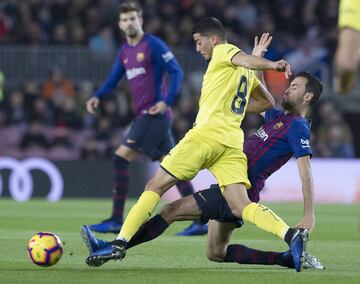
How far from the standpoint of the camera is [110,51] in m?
20.2

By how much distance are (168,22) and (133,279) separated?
47.6 feet

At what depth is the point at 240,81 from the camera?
7.80 metres

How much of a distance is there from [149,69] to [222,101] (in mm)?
3337

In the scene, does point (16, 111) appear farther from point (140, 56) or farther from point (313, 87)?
point (313, 87)

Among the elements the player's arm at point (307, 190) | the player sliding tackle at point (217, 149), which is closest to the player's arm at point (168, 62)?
the player sliding tackle at point (217, 149)

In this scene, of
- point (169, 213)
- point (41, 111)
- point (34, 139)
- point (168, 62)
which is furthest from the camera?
point (41, 111)

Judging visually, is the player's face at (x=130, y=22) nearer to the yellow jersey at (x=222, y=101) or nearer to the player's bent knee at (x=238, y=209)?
the yellow jersey at (x=222, y=101)

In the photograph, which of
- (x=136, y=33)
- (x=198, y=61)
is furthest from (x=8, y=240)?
(x=198, y=61)

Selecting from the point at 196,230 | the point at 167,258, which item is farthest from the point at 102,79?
the point at 167,258

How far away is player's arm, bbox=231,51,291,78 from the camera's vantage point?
686 centimetres

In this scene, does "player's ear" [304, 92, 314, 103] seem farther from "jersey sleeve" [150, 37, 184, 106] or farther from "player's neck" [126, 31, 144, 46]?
"player's neck" [126, 31, 144, 46]

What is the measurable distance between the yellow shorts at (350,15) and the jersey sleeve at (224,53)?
1.78 metres

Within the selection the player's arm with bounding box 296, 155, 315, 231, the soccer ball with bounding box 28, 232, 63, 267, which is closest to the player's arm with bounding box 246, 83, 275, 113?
the player's arm with bounding box 296, 155, 315, 231

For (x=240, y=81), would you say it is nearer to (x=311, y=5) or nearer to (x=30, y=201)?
(x=30, y=201)
